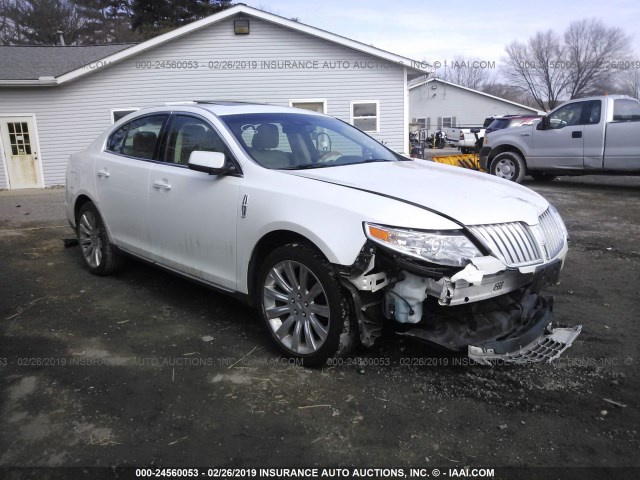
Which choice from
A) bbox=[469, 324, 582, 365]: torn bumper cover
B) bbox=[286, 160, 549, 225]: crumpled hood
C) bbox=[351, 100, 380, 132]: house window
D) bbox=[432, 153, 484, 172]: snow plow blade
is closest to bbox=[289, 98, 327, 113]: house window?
bbox=[351, 100, 380, 132]: house window

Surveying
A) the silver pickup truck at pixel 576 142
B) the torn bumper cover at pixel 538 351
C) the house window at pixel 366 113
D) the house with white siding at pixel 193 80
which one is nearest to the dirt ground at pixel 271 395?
the torn bumper cover at pixel 538 351

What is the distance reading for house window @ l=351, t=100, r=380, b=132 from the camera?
16.1 meters

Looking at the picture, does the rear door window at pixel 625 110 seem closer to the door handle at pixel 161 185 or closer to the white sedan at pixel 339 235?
the white sedan at pixel 339 235

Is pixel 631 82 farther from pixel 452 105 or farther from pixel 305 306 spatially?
pixel 305 306

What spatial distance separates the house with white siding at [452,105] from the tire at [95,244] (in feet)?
131

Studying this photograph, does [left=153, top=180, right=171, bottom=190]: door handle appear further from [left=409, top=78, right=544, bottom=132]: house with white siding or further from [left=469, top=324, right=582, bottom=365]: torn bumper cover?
[left=409, top=78, right=544, bottom=132]: house with white siding

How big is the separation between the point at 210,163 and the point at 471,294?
1.92 meters

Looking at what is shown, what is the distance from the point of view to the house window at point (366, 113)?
1612cm

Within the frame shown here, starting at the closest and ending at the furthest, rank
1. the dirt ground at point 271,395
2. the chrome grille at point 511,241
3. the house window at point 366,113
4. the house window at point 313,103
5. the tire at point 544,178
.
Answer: the dirt ground at point 271,395
the chrome grille at point 511,241
the tire at point 544,178
the house window at point 313,103
the house window at point 366,113

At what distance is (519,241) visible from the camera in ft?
10.1

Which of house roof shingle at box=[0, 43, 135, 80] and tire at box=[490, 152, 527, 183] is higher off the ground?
house roof shingle at box=[0, 43, 135, 80]

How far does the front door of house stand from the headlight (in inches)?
615

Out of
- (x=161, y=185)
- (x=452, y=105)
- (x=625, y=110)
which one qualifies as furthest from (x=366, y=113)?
(x=452, y=105)

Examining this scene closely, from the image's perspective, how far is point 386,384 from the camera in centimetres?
315
